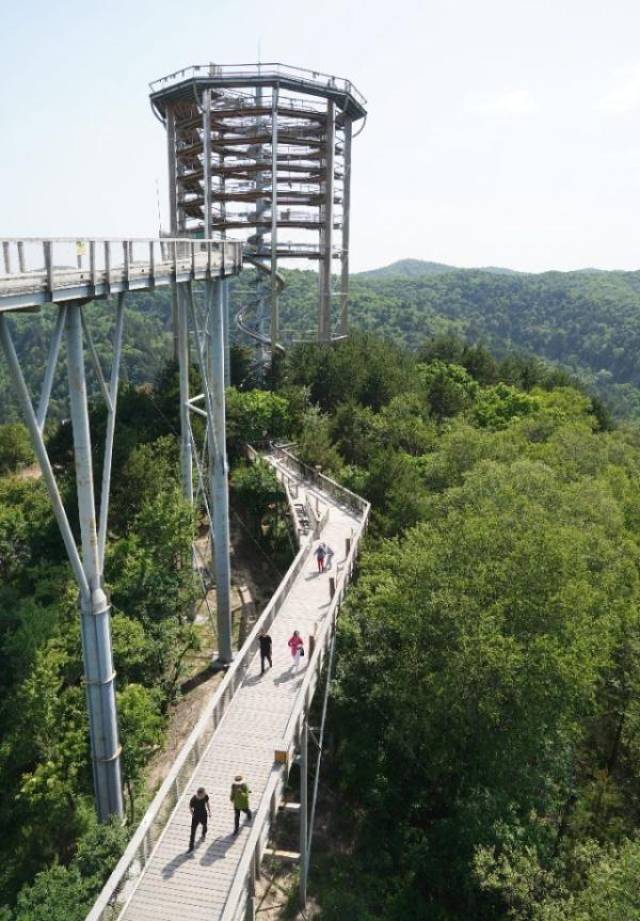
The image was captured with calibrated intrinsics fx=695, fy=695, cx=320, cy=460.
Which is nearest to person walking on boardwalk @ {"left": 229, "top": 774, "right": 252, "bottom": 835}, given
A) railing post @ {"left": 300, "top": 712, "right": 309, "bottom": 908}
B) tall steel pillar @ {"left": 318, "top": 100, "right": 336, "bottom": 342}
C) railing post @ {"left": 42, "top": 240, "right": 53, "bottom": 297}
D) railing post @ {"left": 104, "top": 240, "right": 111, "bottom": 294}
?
railing post @ {"left": 300, "top": 712, "right": 309, "bottom": 908}

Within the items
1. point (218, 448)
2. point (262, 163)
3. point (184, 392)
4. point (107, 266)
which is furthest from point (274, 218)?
point (107, 266)

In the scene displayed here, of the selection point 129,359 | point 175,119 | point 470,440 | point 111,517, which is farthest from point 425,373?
point 129,359

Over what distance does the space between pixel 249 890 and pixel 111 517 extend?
1917 cm

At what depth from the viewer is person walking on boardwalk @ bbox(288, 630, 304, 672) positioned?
63.5ft

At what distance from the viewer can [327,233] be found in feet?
179

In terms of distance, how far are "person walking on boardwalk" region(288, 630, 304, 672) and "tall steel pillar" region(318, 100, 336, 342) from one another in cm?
4021

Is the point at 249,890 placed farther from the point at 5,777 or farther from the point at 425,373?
the point at 425,373

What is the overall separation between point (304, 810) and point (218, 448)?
1306 centimetres

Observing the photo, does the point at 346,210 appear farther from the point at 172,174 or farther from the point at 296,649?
the point at 296,649

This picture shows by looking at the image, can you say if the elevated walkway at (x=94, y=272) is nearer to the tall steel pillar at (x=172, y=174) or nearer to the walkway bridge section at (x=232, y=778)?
the walkway bridge section at (x=232, y=778)

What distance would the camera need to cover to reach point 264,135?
2015 inches

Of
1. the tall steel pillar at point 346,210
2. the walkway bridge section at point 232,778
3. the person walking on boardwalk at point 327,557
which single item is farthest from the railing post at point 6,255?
the tall steel pillar at point 346,210

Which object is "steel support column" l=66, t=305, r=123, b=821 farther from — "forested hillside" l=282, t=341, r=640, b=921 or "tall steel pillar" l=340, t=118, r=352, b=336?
"tall steel pillar" l=340, t=118, r=352, b=336

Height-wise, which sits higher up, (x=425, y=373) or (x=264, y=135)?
(x=264, y=135)
